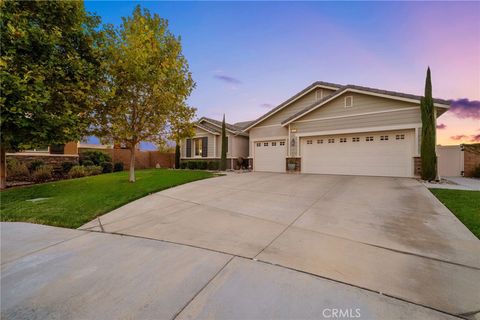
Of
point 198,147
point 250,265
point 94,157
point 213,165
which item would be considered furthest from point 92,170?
point 250,265

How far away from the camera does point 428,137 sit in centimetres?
934

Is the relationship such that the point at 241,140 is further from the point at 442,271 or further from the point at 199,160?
the point at 442,271

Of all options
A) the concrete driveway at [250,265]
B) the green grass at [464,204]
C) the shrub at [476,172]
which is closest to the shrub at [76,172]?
the concrete driveway at [250,265]

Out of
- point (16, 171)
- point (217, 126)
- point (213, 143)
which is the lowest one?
point (16, 171)

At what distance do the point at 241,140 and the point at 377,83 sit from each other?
33.5 ft

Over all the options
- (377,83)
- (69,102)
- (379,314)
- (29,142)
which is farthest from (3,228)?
(377,83)

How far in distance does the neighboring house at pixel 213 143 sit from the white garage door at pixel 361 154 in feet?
18.8

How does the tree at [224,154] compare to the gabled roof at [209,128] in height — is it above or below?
below

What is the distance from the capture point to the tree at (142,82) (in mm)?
8133

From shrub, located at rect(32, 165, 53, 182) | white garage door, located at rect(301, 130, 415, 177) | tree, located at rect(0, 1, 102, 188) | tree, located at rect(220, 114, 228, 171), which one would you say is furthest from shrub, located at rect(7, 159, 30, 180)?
white garage door, located at rect(301, 130, 415, 177)

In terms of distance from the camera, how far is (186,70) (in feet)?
30.5

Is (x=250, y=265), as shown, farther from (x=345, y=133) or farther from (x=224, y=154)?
(x=224, y=154)

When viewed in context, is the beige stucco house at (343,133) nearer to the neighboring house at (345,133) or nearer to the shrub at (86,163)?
the neighboring house at (345,133)

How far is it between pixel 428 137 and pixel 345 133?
3.54 meters
